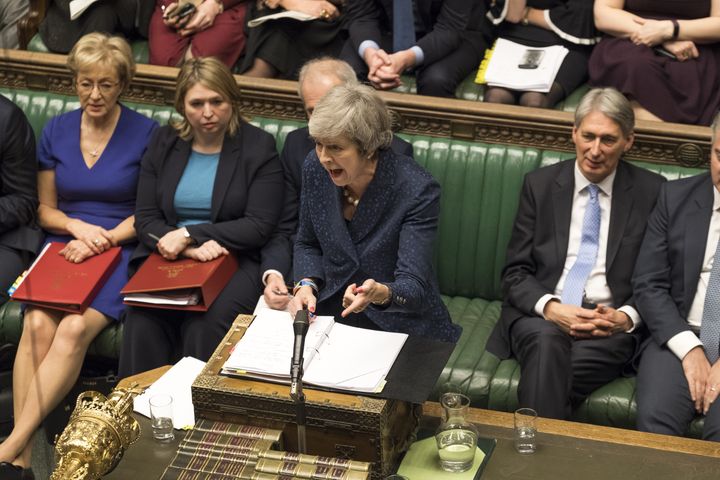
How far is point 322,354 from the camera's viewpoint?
3.41 m

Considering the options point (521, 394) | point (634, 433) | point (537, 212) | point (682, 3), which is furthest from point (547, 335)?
point (682, 3)

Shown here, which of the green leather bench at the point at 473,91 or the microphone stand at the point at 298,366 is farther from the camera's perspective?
the green leather bench at the point at 473,91

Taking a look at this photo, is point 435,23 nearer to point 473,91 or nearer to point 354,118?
point 473,91

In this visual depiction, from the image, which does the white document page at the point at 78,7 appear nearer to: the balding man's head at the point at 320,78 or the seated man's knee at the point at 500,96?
the balding man's head at the point at 320,78

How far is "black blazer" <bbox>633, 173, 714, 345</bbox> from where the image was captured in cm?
424

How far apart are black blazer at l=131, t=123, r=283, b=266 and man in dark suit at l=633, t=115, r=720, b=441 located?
1.47 metres

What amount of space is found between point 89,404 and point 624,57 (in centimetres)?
294

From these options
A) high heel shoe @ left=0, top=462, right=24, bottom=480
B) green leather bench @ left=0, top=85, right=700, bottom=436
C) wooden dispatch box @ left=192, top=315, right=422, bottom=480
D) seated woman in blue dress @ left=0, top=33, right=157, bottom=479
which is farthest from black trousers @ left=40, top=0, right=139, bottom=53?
high heel shoe @ left=0, top=462, right=24, bottom=480

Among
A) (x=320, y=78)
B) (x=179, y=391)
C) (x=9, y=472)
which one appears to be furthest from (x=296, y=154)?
(x=9, y=472)

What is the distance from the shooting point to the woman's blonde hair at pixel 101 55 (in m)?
4.89

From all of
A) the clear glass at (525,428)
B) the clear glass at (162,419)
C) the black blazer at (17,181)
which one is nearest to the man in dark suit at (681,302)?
the clear glass at (525,428)

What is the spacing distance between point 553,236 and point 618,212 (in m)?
0.25

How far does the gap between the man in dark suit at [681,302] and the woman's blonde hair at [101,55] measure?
→ 2.21 meters

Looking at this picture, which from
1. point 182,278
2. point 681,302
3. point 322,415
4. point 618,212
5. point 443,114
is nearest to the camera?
point 322,415
